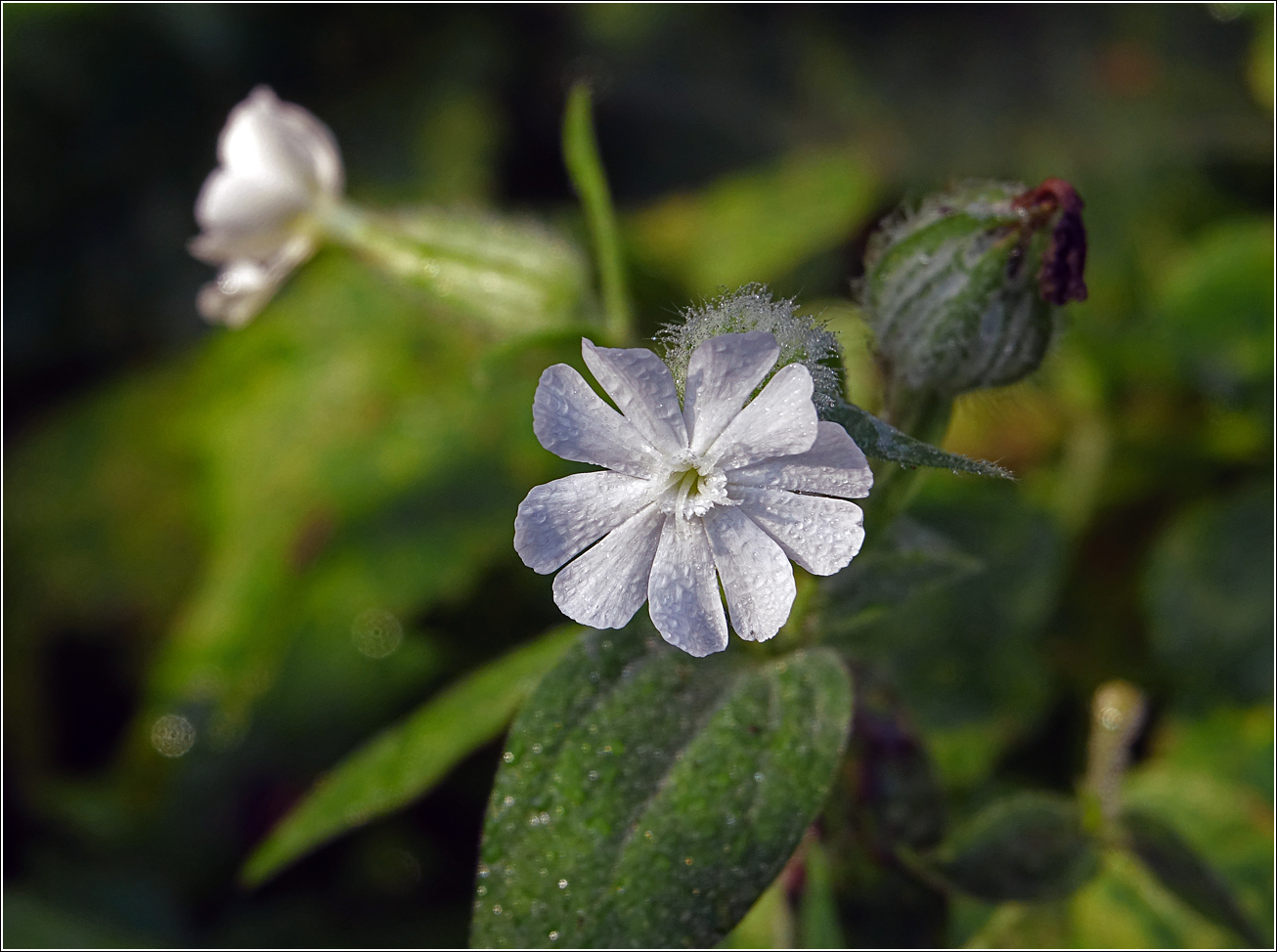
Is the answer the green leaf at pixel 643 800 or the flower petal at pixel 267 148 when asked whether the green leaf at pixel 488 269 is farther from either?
the green leaf at pixel 643 800

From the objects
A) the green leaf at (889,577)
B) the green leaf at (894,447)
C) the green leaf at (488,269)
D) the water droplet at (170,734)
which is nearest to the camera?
the green leaf at (894,447)

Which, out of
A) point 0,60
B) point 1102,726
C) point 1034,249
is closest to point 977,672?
point 1102,726

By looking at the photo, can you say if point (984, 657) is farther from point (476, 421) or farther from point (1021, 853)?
point (476, 421)

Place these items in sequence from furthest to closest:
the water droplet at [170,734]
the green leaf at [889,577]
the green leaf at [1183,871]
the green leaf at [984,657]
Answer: the water droplet at [170,734]
the green leaf at [984,657]
the green leaf at [1183,871]
the green leaf at [889,577]

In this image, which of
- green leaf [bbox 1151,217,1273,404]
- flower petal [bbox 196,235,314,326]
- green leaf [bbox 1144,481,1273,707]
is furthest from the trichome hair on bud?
green leaf [bbox 1151,217,1273,404]

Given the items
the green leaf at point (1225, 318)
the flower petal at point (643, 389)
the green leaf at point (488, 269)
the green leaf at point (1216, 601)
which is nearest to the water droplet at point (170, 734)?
the green leaf at point (488, 269)

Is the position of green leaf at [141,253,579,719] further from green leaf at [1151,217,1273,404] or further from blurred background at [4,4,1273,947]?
green leaf at [1151,217,1273,404]

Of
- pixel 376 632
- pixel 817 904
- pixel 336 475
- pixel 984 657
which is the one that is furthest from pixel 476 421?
pixel 817 904
